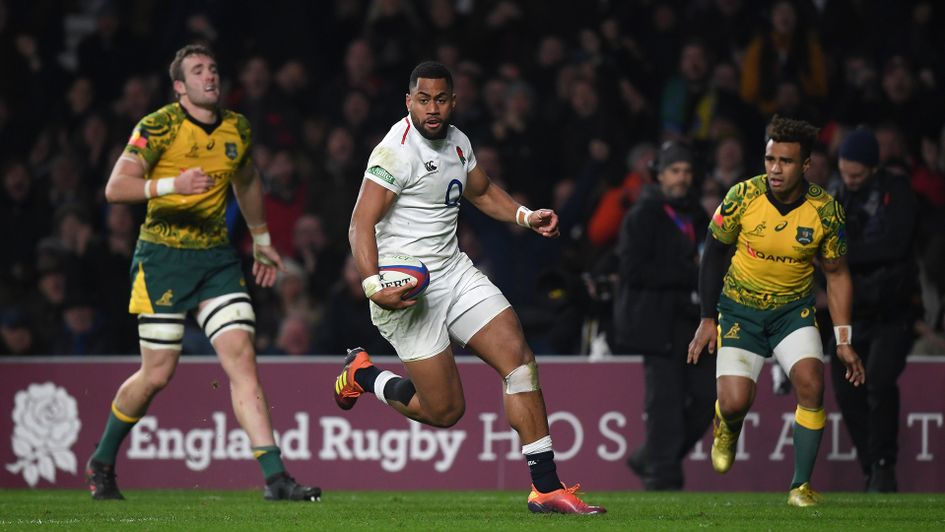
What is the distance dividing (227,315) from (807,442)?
11.3ft

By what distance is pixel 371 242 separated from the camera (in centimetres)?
823

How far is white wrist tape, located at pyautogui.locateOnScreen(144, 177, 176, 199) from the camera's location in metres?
9.23

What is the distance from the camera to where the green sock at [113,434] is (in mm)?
10023

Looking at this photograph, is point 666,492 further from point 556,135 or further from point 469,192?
point 556,135

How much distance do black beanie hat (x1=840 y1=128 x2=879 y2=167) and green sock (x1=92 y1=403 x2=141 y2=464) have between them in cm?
494

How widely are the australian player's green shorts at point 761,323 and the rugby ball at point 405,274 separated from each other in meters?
2.09

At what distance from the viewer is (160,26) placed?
17125 mm

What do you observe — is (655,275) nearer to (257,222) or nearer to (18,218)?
(257,222)

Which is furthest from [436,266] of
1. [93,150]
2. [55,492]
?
[93,150]

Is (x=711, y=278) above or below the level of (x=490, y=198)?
below

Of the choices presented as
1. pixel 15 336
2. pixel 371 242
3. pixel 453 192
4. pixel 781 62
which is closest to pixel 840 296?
pixel 453 192

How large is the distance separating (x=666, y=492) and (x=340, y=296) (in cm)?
353

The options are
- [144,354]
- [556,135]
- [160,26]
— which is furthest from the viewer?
[160,26]

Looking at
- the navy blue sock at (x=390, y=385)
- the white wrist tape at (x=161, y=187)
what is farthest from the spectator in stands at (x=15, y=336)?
the navy blue sock at (x=390, y=385)
